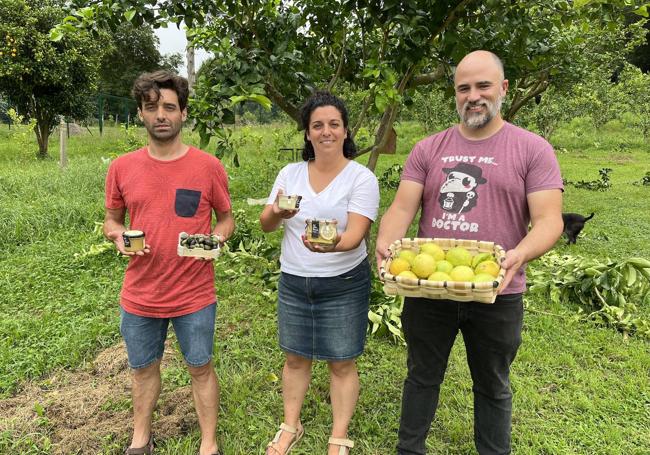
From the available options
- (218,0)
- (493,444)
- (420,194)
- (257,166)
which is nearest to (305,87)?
(218,0)

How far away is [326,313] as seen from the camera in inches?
92.4

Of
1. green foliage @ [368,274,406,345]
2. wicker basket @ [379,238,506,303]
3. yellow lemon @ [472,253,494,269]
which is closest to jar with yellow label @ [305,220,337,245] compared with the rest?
wicker basket @ [379,238,506,303]

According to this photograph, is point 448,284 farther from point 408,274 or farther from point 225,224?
point 225,224

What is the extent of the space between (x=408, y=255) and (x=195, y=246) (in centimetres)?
94

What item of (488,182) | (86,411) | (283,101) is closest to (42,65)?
(283,101)

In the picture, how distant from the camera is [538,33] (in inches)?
152

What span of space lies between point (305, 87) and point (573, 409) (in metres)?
2.81

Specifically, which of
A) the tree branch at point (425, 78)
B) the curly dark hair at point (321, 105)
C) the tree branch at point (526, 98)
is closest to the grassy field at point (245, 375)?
the curly dark hair at point (321, 105)

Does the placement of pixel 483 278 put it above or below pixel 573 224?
above

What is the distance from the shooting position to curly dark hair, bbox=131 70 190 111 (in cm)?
212

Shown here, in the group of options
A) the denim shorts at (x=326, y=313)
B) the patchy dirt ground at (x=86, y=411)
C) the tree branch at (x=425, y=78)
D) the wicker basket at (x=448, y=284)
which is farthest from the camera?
the tree branch at (x=425, y=78)

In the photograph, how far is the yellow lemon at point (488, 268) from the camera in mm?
1833

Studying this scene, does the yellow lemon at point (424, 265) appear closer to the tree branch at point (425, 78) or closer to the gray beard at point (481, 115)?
the gray beard at point (481, 115)

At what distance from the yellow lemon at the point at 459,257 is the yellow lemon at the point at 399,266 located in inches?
6.7
